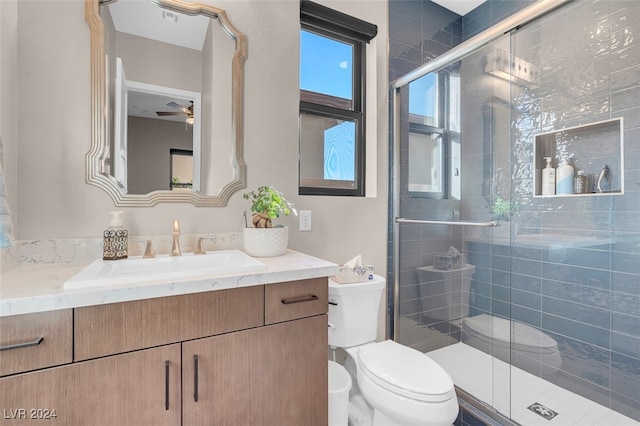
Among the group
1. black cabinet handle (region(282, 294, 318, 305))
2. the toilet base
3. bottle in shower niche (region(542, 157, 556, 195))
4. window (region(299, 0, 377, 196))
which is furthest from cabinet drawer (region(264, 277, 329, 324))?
bottle in shower niche (region(542, 157, 556, 195))

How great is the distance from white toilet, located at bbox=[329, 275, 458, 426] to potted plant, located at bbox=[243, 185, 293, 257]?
394 mm

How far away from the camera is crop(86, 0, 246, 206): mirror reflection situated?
128cm

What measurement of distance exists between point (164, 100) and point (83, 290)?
3.10ft

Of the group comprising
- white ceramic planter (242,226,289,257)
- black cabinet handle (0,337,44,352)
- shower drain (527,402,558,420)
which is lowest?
shower drain (527,402,558,420)

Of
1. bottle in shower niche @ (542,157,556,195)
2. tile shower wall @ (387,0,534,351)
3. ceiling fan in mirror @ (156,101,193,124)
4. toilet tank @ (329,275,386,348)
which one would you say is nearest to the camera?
ceiling fan in mirror @ (156,101,193,124)

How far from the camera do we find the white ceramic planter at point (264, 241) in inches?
52.3

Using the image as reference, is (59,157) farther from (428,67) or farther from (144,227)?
(428,67)

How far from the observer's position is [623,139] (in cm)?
172

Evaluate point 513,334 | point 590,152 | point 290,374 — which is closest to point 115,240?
point 290,374

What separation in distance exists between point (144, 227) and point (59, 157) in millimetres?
404

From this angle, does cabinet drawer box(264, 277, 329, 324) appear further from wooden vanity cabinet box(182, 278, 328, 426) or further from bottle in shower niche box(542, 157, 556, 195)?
bottle in shower niche box(542, 157, 556, 195)

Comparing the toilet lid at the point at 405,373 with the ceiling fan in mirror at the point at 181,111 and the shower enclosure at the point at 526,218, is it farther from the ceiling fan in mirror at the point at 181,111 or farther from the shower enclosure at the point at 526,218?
the ceiling fan in mirror at the point at 181,111

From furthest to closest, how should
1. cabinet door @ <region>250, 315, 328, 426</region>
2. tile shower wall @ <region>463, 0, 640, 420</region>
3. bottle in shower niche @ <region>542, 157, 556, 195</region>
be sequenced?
1. bottle in shower niche @ <region>542, 157, 556, 195</region>
2. tile shower wall @ <region>463, 0, 640, 420</region>
3. cabinet door @ <region>250, 315, 328, 426</region>

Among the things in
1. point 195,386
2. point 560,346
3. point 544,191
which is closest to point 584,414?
point 560,346
